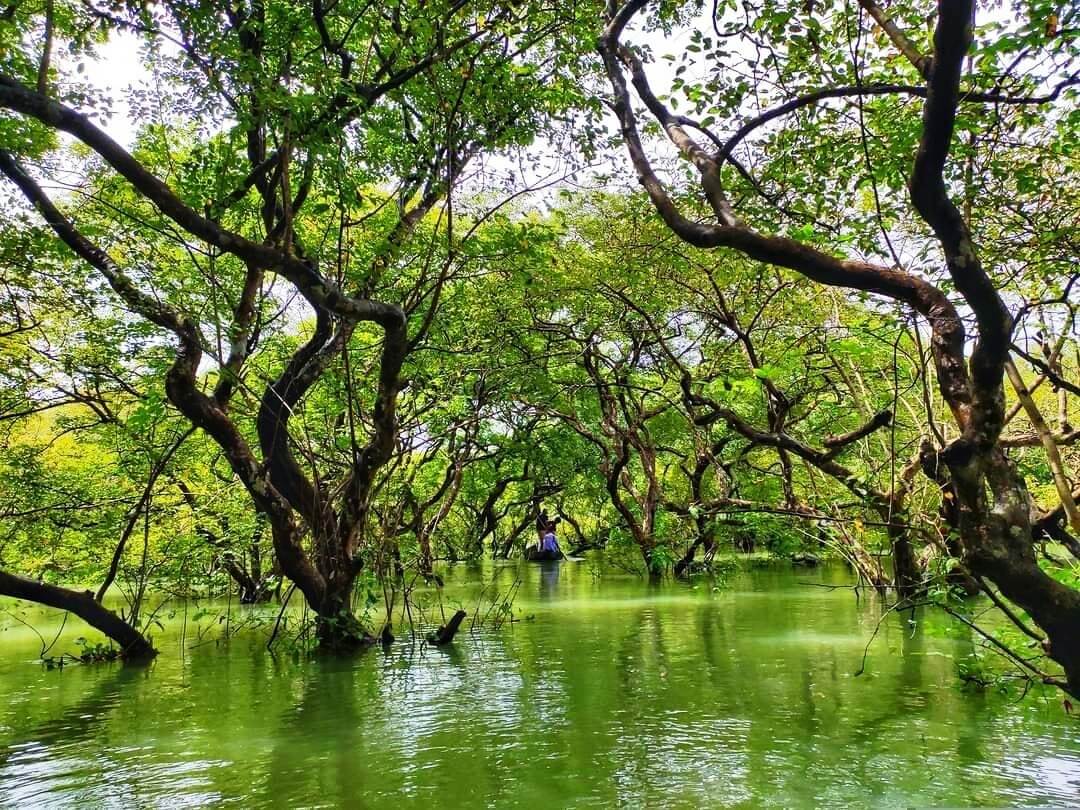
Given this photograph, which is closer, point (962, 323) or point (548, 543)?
point (962, 323)

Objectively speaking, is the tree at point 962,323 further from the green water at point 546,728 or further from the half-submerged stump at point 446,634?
the half-submerged stump at point 446,634

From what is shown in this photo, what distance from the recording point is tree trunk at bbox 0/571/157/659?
340 inches

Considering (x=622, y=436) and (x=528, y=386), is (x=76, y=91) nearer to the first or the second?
(x=528, y=386)

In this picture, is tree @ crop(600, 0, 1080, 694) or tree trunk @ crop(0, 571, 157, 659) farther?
tree trunk @ crop(0, 571, 157, 659)

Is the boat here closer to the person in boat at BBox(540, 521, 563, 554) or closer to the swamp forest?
the person in boat at BBox(540, 521, 563, 554)

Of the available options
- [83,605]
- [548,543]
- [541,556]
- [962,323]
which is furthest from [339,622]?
[548,543]

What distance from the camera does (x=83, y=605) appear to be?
9.38 m

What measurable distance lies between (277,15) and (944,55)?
589cm

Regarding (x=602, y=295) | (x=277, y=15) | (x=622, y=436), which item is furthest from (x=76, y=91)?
(x=622, y=436)

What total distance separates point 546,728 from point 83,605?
6.64 metres

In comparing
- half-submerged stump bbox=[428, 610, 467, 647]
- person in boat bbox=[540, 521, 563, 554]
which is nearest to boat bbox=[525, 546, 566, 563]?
person in boat bbox=[540, 521, 563, 554]

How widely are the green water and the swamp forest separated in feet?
0.17

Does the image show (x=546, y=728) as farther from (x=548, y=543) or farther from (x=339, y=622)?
(x=548, y=543)

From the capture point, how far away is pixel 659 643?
10.5m
